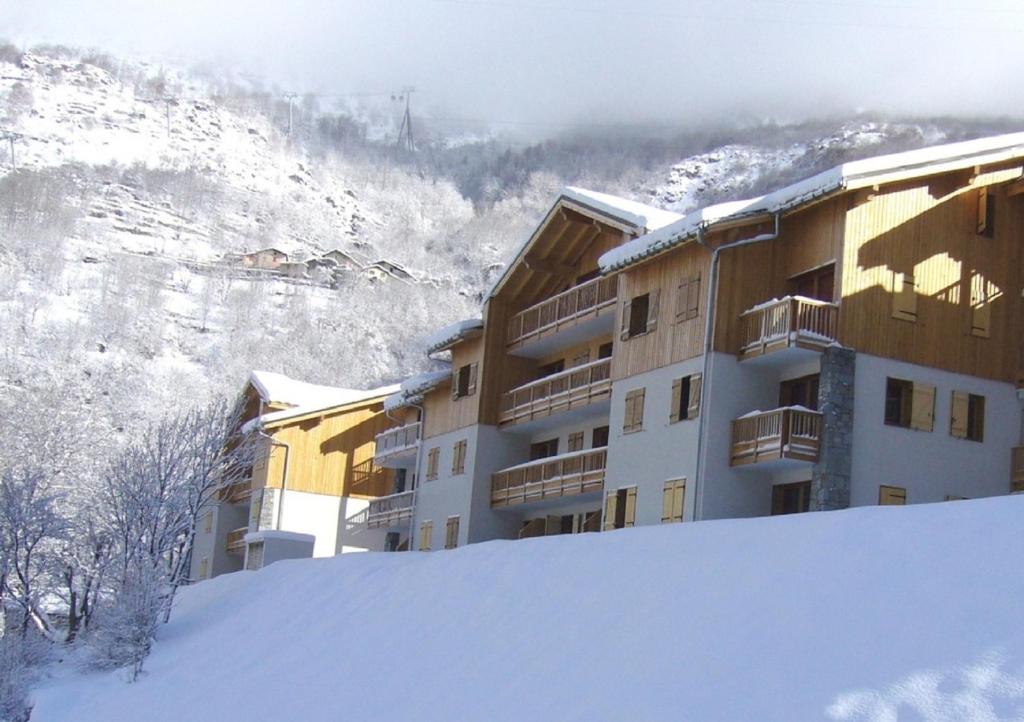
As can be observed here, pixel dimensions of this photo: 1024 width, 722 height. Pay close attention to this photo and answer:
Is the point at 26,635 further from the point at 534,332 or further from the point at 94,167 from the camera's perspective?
the point at 94,167

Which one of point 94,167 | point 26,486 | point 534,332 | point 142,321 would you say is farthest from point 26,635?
point 94,167

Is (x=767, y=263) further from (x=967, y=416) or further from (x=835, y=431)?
(x=967, y=416)

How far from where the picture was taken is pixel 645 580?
767 inches

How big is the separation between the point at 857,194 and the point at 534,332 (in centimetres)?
1337

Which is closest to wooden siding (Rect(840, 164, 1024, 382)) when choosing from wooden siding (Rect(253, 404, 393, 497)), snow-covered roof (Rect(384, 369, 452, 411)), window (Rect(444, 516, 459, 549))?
window (Rect(444, 516, 459, 549))

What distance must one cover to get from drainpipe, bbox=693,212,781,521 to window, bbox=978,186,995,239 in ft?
15.8

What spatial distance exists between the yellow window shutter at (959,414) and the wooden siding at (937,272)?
23.5 inches

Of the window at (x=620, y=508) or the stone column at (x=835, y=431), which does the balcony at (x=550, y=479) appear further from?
the stone column at (x=835, y=431)

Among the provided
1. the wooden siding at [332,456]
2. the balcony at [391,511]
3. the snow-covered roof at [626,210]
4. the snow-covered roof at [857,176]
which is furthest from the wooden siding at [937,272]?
the wooden siding at [332,456]

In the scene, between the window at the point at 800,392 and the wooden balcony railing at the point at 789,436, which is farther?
the window at the point at 800,392

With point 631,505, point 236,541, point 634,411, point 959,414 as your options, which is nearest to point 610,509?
point 631,505

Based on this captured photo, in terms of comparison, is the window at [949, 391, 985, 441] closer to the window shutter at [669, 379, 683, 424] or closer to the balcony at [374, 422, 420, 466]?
the window shutter at [669, 379, 683, 424]

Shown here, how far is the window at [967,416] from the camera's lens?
31.4 m

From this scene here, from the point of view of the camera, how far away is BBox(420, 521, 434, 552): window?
45188 millimetres
